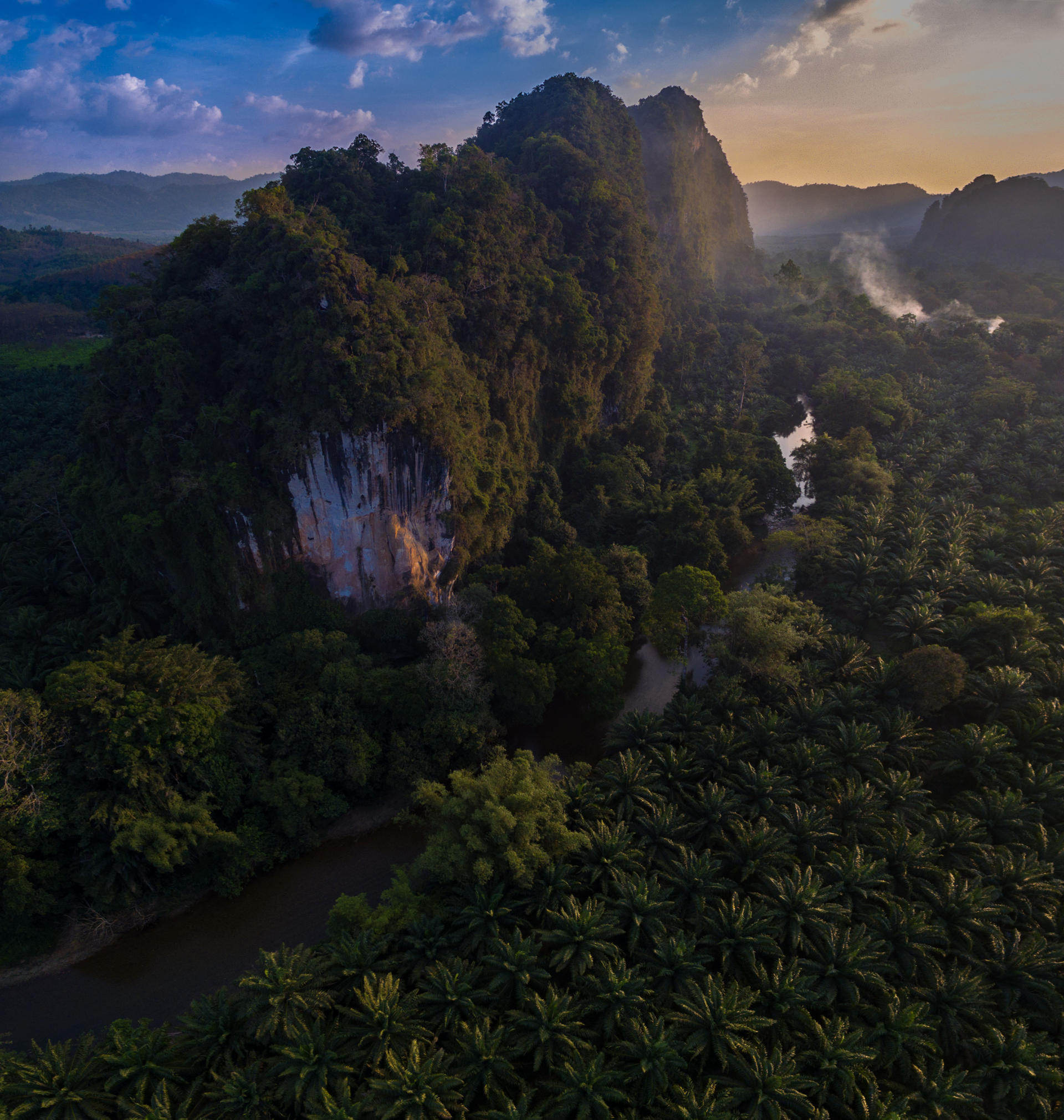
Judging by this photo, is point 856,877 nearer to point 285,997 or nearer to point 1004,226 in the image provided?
point 285,997

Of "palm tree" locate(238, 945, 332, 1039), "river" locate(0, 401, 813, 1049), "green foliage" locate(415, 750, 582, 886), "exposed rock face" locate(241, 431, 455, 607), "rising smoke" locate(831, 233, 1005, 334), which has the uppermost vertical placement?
"rising smoke" locate(831, 233, 1005, 334)

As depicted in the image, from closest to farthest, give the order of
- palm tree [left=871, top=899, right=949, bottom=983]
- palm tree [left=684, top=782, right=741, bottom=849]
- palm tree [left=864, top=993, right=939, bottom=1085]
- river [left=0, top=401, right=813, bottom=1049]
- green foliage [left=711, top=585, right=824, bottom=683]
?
1. palm tree [left=864, top=993, right=939, bottom=1085]
2. palm tree [left=871, top=899, right=949, bottom=983]
3. river [left=0, top=401, right=813, bottom=1049]
4. palm tree [left=684, top=782, right=741, bottom=849]
5. green foliage [left=711, top=585, right=824, bottom=683]

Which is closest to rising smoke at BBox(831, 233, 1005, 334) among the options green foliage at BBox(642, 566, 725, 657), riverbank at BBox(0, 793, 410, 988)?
green foliage at BBox(642, 566, 725, 657)

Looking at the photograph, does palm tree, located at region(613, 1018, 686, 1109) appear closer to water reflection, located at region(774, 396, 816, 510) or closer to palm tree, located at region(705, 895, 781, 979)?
palm tree, located at region(705, 895, 781, 979)

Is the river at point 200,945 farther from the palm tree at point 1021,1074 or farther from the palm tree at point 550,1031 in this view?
the palm tree at point 1021,1074

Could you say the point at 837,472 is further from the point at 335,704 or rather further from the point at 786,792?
the point at 335,704

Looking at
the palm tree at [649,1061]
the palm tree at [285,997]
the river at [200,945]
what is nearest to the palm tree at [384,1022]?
the palm tree at [285,997]
